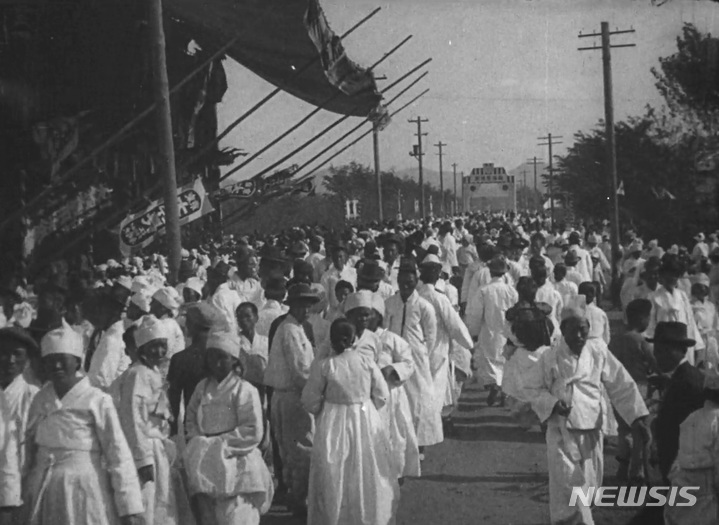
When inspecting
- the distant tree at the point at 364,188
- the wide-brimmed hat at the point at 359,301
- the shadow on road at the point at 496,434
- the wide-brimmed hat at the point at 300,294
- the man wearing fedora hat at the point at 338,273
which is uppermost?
the distant tree at the point at 364,188

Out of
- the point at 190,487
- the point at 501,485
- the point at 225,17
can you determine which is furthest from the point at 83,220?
the point at 190,487

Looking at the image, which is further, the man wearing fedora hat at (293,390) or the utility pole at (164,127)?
the utility pole at (164,127)

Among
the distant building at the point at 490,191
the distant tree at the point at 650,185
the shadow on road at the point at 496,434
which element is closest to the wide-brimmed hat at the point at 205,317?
the shadow on road at the point at 496,434

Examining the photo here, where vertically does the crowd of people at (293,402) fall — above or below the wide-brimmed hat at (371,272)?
below

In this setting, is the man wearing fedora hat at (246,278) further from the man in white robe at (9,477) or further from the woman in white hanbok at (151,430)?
the man in white robe at (9,477)

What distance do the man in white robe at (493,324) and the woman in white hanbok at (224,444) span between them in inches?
261

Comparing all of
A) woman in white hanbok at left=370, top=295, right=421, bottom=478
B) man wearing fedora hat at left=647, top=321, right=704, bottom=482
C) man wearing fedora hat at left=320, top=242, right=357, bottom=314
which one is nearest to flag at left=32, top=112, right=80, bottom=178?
man wearing fedora hat at left=320, top=242, right=357, bottom=314

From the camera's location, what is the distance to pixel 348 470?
6727 mm

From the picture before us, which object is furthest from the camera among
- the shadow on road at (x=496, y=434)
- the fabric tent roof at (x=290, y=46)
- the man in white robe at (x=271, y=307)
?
the fabric tent roof at (x=290, y=46)

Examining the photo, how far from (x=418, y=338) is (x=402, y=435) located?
1549 millimetres

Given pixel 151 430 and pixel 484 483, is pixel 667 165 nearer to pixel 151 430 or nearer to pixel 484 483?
pixel 484 483

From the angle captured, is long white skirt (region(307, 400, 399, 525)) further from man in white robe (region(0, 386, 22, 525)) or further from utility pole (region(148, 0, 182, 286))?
utility pole (region(148, 0, 182, 286))

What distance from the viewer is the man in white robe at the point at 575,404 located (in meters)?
6.67

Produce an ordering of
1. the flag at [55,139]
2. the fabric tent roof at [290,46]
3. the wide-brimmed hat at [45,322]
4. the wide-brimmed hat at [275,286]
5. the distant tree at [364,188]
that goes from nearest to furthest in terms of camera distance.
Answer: the wide-brimmed hat at [45,322] → the wide-brimmed hat at [275,286] → the fabric tent roof at [290,46] → the flag at [55,139] → the distant tree at [364,188]
